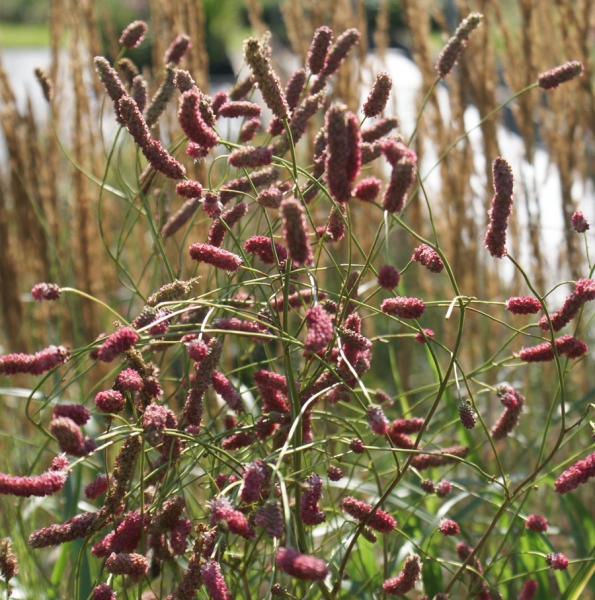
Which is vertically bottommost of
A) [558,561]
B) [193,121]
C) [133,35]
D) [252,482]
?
[558,561]

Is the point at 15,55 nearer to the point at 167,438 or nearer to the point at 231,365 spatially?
the point at 231,365

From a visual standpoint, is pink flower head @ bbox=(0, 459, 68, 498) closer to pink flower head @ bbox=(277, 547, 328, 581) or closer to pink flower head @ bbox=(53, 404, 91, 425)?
pink flower head @ bbox=(53, 404, 91, 425)

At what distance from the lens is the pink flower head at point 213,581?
87cm

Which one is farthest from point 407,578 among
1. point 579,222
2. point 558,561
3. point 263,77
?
point 263,77

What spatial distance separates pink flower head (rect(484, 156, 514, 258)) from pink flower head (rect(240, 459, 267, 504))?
0.37 meters

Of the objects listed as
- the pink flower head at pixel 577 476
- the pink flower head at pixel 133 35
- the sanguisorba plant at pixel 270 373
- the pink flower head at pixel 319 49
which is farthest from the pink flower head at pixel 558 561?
the pink flower head at pixel 133 35

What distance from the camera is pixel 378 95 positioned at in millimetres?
1078

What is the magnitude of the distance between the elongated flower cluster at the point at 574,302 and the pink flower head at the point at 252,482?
45 cm

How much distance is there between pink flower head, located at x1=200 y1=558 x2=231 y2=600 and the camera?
0.87m

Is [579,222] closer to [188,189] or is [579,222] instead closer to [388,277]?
[388,277]

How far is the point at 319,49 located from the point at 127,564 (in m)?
0.76

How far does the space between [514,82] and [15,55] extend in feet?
60.4

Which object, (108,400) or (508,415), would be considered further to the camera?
(508,415)

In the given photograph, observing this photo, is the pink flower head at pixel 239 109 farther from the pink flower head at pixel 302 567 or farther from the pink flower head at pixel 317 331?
the pink flower head at pixel 302 567
